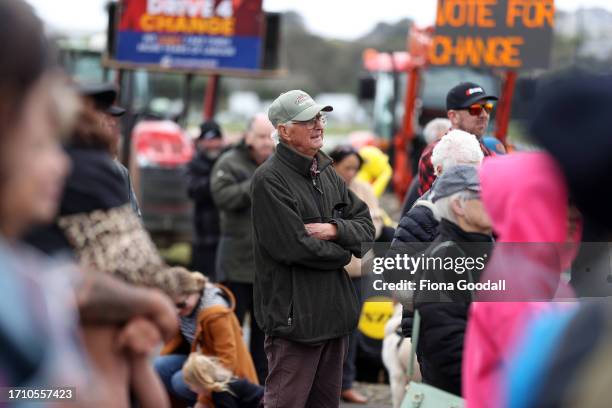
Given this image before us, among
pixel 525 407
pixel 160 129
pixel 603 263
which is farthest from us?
pixel 160 129

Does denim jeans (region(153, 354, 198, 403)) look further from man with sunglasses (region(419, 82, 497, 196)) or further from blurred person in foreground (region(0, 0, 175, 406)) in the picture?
blurred person in foreground (region(0, 0, 175, 406))

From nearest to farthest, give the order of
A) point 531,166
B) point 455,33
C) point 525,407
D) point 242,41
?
point 525,407
point 531,166
point 455,33
point 242,41

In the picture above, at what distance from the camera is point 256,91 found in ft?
238

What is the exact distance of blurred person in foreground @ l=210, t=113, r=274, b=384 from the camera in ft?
26.0

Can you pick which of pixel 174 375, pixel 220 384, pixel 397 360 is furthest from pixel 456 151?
pixel 174 375

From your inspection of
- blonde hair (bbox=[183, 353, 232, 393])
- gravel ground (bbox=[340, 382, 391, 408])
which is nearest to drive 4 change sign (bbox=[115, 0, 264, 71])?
gravel ground (bbox=[340, 382, 391, 408])

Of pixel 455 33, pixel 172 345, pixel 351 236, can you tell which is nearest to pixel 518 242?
pixel 351 236

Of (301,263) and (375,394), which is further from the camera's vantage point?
(375,394)

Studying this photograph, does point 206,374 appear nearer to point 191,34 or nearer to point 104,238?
point 104,238

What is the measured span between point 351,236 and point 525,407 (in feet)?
10.2

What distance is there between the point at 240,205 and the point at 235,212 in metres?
0.12

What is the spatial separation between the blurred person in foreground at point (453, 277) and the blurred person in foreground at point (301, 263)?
4.63 feet

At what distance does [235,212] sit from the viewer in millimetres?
8148

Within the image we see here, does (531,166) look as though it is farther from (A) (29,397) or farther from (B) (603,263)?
(A) (29,397)
